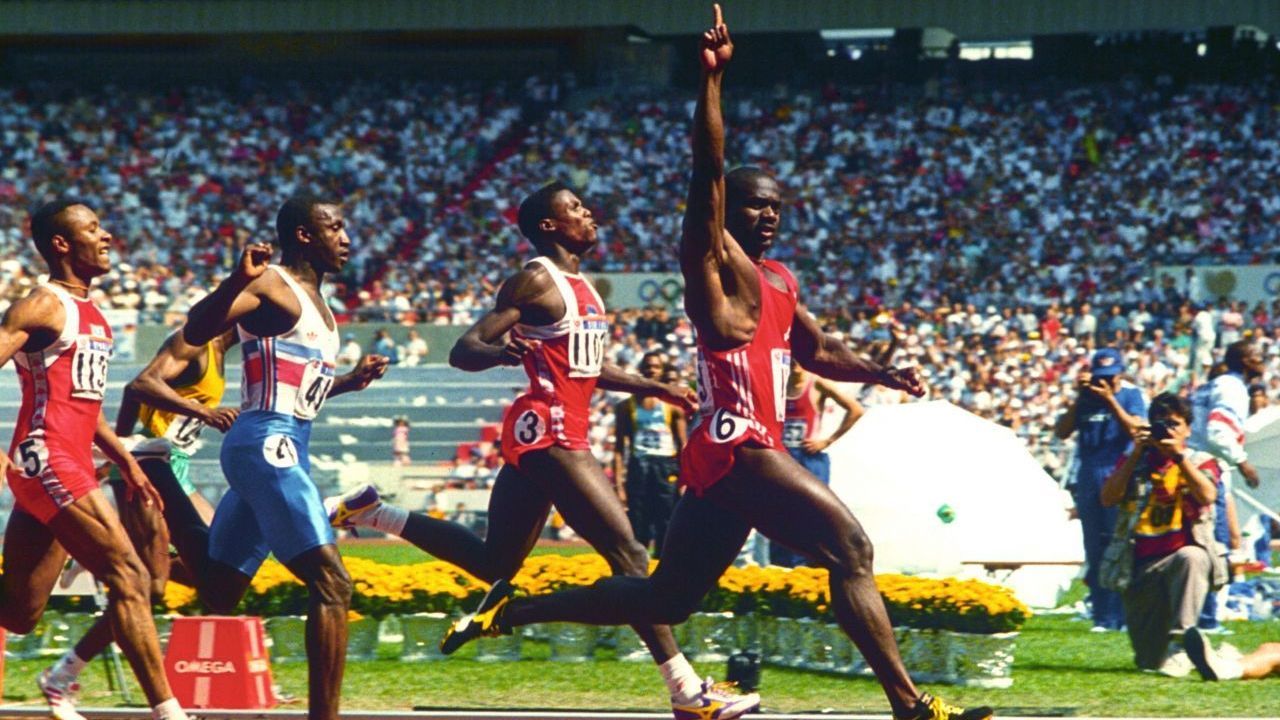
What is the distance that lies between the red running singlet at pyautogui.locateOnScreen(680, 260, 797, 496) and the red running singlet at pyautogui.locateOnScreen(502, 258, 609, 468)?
1.14 m

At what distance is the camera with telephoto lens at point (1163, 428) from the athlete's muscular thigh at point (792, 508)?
3.93 meters

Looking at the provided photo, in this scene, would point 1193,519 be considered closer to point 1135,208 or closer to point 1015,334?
point 1015,334

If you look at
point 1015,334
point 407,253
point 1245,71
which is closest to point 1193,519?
point 1015,334

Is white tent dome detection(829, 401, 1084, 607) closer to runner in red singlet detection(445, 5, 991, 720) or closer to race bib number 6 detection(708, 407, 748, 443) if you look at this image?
runner in red singlet detection(445, 5, 991, 720)

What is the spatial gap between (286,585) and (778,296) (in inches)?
170

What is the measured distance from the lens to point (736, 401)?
6.91 m

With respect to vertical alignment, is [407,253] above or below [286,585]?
above

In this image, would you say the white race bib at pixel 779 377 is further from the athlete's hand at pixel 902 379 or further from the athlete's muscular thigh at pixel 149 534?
the athlete's muscular thigh at pixel 149 534

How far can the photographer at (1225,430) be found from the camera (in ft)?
37.3

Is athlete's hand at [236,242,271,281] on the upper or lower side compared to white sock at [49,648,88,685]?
upper

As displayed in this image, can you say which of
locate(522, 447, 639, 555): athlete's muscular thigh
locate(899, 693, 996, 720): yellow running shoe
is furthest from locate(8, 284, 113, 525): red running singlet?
locate(899, 693, 996, 720): yellow running shoe

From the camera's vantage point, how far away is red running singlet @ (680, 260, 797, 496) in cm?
689

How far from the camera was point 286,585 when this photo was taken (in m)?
10.5

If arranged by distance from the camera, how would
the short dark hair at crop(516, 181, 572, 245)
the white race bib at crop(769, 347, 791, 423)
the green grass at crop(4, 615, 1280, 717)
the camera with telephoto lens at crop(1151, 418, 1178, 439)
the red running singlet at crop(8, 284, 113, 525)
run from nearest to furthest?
1. the white race bib at crop(769, 347, 791, 423)
2. the red running singlet at crop(8, 284, 113, 525)
3. the short dark hair at crop(516, 181, 572, 245)
4. the green grass at crop(4, 615, 1280, 717)
5. the camera with telephoto lens at crop(1151, 418, 1178, 439)
